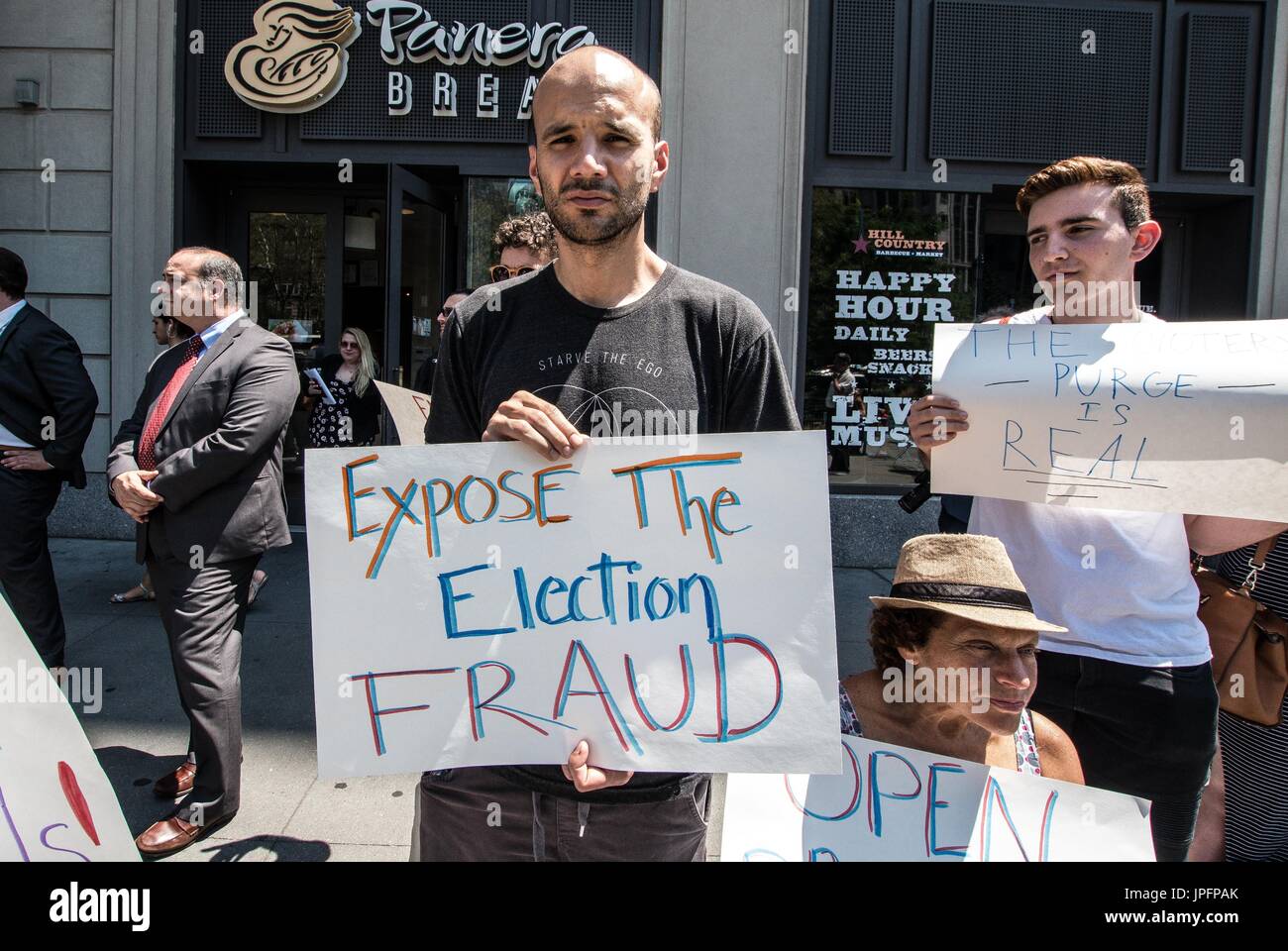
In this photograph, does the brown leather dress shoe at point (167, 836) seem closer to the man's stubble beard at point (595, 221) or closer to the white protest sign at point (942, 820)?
the white protest sign at point (942, 820)

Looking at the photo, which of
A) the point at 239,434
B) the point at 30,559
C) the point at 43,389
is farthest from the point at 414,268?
the point at 239,434

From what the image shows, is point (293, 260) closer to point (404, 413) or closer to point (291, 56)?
point (291, 56)

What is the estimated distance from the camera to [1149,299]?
765cm

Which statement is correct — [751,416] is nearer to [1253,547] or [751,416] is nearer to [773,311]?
[1253,547]

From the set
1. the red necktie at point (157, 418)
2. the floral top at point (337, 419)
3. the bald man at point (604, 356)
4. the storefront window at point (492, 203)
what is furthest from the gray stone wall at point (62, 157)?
the bald man at point (604, 356)

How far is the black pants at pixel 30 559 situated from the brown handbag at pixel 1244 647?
435 centimetres

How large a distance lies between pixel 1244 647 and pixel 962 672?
105cm

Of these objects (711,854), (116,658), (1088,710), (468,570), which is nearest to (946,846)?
(1088,710)

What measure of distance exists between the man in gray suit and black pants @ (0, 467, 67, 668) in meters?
0.99

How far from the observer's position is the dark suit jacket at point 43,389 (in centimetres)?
389

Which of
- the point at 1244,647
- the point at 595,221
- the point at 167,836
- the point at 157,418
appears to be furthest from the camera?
the point at 157,418

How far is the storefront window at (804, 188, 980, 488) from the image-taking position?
700 cm

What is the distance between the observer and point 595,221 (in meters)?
1.50

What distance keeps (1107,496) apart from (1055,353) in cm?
32
